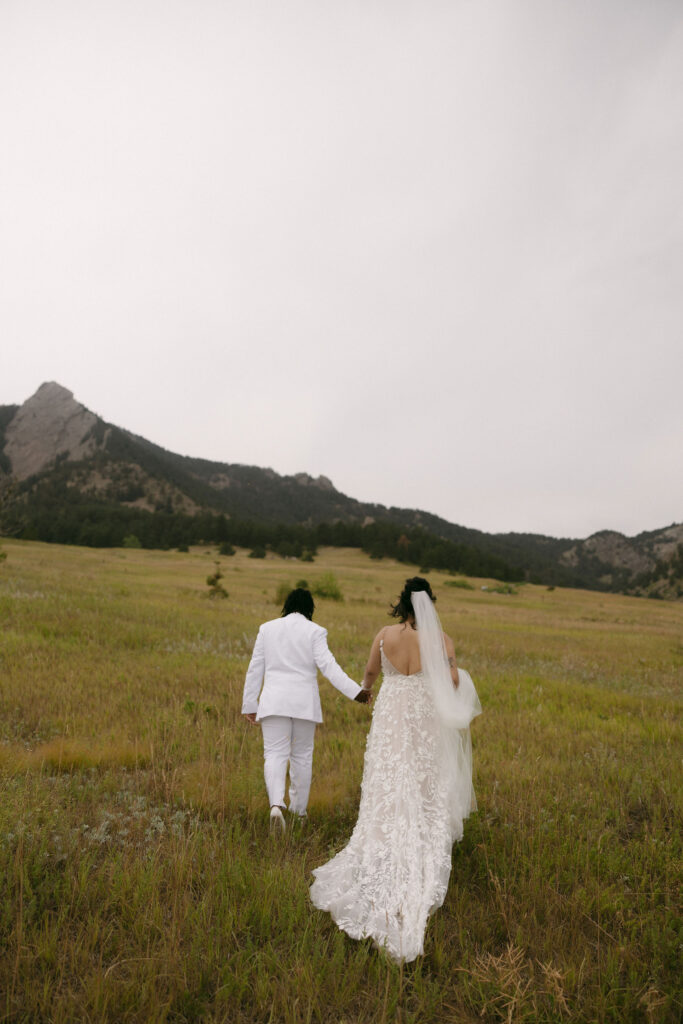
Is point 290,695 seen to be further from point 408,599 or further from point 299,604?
point 408,599

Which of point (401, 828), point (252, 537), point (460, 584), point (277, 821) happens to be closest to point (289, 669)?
point (277, 821)

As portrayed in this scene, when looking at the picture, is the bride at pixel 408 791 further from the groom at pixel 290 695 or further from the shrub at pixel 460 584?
the shrub at pixel 460 584

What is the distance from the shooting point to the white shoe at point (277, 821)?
515cm

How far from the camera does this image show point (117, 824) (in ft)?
16.4

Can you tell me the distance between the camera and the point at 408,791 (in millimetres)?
4855

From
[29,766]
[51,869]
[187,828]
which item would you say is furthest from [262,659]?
[29,766]

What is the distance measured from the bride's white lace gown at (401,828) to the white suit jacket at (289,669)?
783 millimetres

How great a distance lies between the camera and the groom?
18.5ft

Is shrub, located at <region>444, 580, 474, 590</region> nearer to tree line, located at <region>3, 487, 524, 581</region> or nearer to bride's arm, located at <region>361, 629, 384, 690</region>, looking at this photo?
tree line, located at <region>3, 487, 524, 581</region>

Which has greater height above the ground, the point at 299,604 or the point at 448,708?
the point at 299,604

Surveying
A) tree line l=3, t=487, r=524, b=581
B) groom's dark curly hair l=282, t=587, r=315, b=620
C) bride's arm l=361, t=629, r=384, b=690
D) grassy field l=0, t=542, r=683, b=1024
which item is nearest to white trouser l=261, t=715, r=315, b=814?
grassy field l=0, t=542, r=683, b=1024

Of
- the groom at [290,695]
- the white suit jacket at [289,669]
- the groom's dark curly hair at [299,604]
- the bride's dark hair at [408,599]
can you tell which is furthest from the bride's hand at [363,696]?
the groom's dark curly hair at [299,604]

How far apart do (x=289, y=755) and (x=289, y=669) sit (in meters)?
0.97

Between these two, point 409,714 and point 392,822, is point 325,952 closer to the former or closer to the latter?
point 392,822
